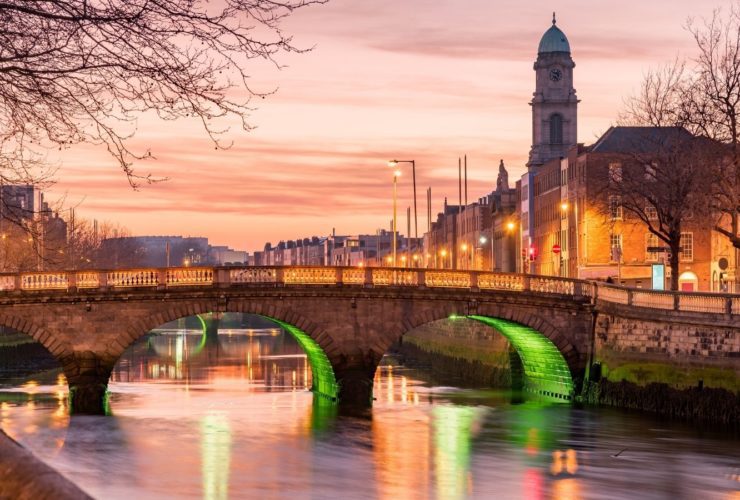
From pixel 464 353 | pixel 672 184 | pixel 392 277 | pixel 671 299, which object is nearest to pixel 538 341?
pixel 392 277

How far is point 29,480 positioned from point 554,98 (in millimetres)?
149014

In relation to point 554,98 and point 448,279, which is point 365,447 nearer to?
point 448,279

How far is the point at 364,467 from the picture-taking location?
4022 centimetres

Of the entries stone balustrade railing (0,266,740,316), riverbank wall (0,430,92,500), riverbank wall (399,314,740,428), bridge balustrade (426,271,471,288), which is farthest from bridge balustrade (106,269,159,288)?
riverbank wall (0,430,92,500)

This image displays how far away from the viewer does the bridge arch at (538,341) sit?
58938 mm

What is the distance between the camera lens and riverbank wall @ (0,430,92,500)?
35.3 ft

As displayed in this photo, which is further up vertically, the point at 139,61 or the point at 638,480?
the point at 139,61

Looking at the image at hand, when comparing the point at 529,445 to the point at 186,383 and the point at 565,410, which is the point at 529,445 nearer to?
the point at 565,410

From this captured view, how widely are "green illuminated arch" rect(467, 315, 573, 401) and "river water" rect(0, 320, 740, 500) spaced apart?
1827 mm

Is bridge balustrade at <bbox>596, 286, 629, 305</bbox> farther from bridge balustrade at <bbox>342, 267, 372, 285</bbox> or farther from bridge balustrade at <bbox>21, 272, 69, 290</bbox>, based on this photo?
bridge balustrade at <bbox>21, 272, 69, 290</bbox>

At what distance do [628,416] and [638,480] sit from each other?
47.8 ft

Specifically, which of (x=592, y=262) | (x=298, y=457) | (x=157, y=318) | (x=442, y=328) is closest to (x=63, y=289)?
(x=157, y=318)

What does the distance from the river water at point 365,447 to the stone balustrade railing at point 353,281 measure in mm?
4772

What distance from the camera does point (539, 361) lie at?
64000 mm
